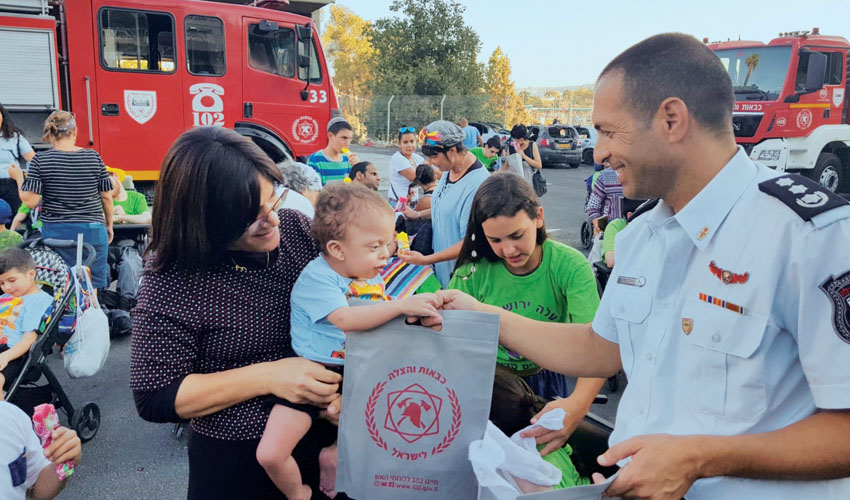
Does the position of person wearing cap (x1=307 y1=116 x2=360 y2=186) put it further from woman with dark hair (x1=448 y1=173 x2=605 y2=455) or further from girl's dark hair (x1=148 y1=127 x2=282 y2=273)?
girl's dark hair (x1=148 y1=127 x2=282 y2=273)

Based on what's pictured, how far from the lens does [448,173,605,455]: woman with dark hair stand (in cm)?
240

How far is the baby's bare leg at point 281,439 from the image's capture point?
168 cm

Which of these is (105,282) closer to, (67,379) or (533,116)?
(67,379)

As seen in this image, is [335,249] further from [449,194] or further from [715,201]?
[449,194]

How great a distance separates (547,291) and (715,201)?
3.59ft

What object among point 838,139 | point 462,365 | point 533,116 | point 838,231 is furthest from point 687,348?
point 533,116

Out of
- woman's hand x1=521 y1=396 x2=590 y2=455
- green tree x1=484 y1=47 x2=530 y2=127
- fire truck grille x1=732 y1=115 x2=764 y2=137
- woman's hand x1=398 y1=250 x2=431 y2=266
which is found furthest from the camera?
green tree x1=484 y1=47 x2=530 y2=127

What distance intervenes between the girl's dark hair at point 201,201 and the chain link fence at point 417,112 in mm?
A: 26440

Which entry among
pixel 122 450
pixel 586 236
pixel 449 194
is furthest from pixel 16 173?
pixel 586 236

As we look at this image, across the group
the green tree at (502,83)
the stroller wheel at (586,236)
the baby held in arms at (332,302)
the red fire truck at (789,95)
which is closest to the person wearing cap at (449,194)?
the baby held in arms at (332,302)

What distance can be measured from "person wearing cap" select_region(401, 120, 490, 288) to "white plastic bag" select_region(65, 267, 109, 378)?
2.01 metres

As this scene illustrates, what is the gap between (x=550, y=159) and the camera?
22.2 m

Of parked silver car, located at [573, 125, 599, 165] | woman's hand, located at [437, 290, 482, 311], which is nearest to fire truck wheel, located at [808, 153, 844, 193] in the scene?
parked silver car, located at [573, 125, 599, 165]

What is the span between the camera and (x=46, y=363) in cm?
390
